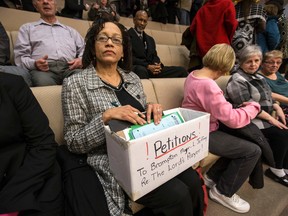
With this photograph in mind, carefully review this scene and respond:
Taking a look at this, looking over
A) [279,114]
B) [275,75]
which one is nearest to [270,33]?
[275,75]

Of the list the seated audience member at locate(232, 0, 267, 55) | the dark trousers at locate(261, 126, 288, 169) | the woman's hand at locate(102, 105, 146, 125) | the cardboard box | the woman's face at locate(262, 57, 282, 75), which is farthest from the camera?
the seated audience member at locate(232, 0, 267, 55)

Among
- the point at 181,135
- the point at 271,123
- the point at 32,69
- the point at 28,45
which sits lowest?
the point at 271,123

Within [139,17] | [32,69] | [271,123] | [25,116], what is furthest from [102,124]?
[139,17]

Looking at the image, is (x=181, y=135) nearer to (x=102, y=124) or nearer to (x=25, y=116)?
(x=102, y=124)

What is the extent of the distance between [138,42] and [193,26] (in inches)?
27.0

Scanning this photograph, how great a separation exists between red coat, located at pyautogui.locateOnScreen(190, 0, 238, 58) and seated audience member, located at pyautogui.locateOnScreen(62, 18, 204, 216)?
52.0 inches

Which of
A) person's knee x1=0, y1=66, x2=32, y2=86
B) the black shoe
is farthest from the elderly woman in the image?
person's knee x1=0, y1=66, x2=32, y2=86

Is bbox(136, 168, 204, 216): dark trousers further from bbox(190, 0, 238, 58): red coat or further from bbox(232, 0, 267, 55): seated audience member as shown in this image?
bbox(232, 0, 267, 55): seated audience member

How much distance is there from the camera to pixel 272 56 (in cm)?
189

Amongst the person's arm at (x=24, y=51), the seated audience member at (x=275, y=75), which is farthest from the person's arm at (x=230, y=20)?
the person's arm at (x=24, y=51)

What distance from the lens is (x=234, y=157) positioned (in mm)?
1226

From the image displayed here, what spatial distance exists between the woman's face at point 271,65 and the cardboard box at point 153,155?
153 centimetres

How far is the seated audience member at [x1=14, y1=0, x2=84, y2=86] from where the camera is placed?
139cm

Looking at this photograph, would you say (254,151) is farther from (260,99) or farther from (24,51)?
(24,51)
